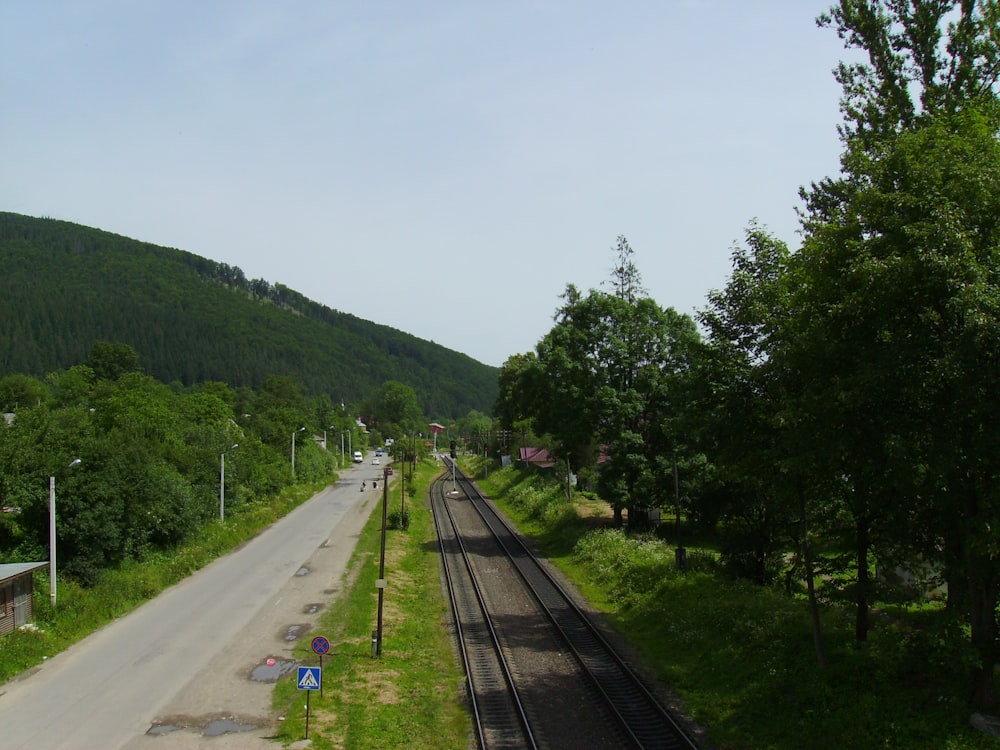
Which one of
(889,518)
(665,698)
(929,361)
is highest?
(929,361)

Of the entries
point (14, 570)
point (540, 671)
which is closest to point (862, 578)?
point (540, 671)

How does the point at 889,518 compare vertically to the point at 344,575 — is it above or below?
above

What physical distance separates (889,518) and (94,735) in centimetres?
1714

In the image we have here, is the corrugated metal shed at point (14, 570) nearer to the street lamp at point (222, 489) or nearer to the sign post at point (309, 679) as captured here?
the sign post at point (309, 679)

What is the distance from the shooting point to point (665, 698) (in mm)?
17844

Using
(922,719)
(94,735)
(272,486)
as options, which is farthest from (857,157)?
(272,486)

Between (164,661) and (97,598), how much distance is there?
676cm

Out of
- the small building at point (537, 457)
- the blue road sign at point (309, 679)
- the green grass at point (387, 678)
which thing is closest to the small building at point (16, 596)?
the green grass at point (387, 678)

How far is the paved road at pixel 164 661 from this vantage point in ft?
55.3

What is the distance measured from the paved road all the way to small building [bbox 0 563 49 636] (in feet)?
5.60

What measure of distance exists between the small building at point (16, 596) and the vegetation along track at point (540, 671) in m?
12.9

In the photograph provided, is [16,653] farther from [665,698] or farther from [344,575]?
[665,698]

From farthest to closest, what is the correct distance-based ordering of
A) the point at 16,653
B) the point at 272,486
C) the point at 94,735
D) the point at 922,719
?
the point at 272,486, the point at 16,653, the point at 94,735, the point at 922,719

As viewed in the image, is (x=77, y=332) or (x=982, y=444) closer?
(x=982, y=444)
